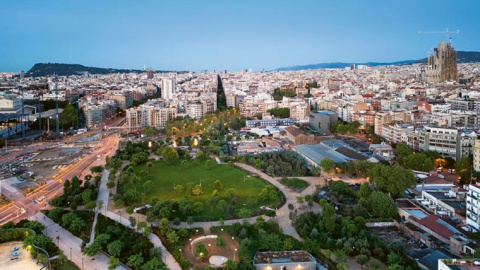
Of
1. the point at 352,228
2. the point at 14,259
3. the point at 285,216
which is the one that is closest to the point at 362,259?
the point at 352,228

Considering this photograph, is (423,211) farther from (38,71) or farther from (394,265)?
(38,71)

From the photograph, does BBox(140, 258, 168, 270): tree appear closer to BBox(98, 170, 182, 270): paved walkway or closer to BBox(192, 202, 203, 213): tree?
BBox(98, 170, 182, 270): paved walkway

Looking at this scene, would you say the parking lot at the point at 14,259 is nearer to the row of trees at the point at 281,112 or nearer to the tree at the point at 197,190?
the tree at the point at 197,190

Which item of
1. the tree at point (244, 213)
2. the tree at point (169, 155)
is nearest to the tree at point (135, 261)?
the tree at point (244, 213)

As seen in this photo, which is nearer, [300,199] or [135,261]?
[135,261]

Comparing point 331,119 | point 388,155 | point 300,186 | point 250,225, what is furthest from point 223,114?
point 250,225

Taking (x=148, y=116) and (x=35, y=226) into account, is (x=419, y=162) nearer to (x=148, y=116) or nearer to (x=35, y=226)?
(x=35, y=226)

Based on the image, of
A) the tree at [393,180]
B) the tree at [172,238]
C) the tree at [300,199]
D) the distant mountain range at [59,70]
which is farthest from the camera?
the distant mountain range at [59,70]

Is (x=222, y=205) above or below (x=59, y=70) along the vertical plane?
below
